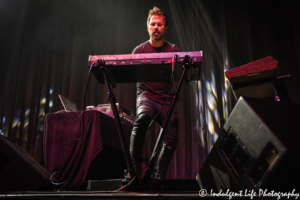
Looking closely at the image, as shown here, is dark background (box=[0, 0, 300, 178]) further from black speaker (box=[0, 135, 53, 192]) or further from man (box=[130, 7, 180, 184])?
black speaker (box=[0, 135, 53, 192])

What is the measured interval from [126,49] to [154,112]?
2.45 meters

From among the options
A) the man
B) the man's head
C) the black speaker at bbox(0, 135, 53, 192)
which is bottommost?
the black speaker at bbox(0, 135, 53, 192)

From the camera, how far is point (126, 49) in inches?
152

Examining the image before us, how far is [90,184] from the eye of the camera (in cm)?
180

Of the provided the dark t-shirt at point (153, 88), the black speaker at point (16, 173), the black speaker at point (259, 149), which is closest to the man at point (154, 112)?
the dark t-shirt at point (153, 88)

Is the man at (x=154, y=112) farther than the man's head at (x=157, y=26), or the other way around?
the man's head at (x=157, y=26)

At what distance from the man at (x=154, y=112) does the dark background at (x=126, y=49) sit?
1.53m

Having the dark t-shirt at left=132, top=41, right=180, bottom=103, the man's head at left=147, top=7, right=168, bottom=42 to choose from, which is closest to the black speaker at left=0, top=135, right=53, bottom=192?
the dark t-shirt at left=132, top=41, right=180, bottom=103

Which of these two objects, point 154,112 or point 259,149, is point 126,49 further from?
point 259,149

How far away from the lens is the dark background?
3074mm

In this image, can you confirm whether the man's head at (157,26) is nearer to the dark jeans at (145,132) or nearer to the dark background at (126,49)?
the dark jeans at (145,132)

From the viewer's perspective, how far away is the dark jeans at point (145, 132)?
Answer: 1.50 meters

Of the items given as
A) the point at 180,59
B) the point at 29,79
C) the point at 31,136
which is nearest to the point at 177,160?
the point at 180,59

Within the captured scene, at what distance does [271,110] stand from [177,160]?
2329 millimetres
